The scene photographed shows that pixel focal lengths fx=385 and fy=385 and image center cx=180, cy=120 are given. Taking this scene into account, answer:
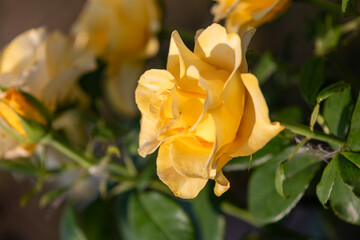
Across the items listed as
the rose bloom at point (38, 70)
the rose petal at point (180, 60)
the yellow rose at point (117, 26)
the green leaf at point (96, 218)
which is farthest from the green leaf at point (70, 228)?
the rose petal at point (180, 60)

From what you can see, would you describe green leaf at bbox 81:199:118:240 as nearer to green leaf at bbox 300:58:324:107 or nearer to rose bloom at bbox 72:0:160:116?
rose bloom at bbox 72:0:160:116

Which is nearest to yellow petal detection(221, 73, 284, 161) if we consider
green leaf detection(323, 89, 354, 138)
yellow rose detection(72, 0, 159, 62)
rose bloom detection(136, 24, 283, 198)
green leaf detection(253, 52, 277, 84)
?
rose bloom detection(136, 24, 283, 198)

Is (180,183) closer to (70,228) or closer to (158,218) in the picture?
(158,218)

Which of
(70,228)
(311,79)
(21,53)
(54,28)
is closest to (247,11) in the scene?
(311,79)

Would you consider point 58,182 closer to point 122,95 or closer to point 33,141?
point 122,95

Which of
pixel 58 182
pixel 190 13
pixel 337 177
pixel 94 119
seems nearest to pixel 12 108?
pixel 94 119
